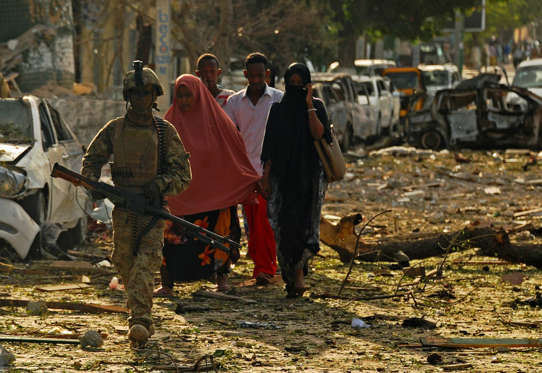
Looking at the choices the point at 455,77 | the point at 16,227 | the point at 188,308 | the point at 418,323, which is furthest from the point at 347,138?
the point at 418,323

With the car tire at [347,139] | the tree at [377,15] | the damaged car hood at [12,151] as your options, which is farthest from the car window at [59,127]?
the tree at [377,15]

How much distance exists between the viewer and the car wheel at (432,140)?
2509 centimetres

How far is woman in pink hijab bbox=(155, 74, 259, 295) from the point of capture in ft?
27.9

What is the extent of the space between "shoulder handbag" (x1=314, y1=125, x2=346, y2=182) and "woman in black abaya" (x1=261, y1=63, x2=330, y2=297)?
0.21 ft

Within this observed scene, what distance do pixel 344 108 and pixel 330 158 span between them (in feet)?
51.4

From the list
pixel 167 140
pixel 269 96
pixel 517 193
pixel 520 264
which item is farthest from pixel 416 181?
pixel 167 140

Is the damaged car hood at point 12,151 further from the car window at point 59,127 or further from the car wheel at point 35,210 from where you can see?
the car window at point 59,127

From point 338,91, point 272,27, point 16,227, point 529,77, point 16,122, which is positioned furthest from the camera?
point 272,27

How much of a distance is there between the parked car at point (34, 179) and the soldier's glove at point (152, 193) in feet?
10.6

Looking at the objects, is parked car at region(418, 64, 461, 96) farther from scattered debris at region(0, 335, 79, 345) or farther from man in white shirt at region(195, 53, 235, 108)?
scattered debris at region(0, 335, 79, 345)

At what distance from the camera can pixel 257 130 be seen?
9250mm

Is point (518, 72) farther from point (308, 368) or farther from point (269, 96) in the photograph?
point (308, 368)

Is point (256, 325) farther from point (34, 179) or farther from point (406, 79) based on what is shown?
point (406, 79)

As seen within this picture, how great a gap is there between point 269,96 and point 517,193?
9114mm
